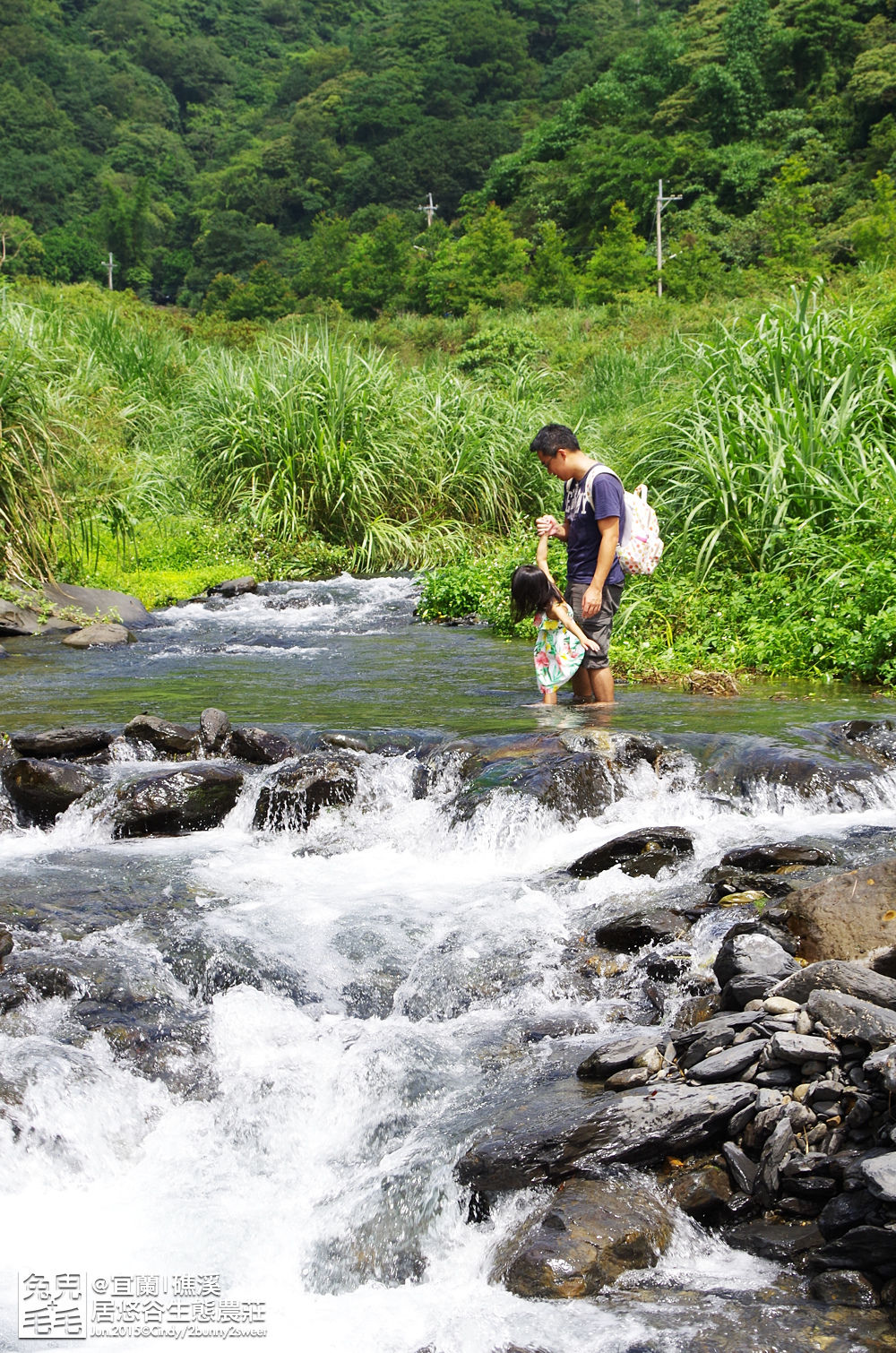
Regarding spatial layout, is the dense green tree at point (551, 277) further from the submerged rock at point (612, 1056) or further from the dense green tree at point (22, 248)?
the submerged rock at point (612, 1056)

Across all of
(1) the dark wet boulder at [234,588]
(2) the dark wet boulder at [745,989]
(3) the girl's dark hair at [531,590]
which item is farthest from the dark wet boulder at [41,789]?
(1) the dark wet boulder at [234,588]

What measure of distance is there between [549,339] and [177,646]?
20838 mm

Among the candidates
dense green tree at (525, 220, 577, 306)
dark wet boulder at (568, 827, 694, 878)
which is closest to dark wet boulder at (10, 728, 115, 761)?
dark wet boulder at (568, 827, 694, 878)

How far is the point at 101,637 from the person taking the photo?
9.92m

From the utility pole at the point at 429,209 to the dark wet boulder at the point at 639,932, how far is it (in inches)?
2106

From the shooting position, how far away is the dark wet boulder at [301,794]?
5.98 metres

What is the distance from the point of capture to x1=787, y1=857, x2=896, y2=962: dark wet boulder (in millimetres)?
4113

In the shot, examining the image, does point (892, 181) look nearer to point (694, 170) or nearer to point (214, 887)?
point (694, 170)

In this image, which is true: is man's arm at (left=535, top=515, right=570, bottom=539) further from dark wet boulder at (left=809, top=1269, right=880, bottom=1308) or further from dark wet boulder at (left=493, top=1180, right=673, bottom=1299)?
dark wet boulder at (left=809, top=1269, right=880, bottom=1308)

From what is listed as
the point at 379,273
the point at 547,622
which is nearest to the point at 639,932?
the point at 547,622

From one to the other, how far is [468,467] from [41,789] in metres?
9.13

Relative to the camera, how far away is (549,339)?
2877 centimetres

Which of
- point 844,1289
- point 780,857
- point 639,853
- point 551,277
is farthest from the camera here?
point 551,277

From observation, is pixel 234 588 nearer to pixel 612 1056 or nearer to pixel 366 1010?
pixel 366 1010
